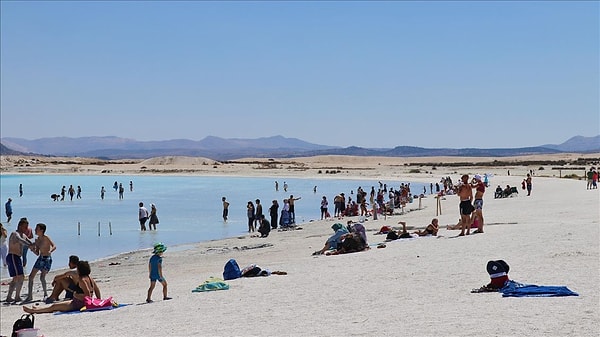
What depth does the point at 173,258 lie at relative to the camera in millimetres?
18391

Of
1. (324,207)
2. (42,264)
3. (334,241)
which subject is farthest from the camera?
(324,207)

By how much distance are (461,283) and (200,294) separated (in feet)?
14.1

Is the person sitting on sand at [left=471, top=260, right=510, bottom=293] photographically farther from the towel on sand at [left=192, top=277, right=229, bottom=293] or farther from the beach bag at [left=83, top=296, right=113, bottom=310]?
the beach bag at [left=83, top=296, right=113, bottom=310]

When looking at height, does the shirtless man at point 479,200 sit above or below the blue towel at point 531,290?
above

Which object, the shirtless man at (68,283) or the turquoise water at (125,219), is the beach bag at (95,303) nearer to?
the shirtless man at (68,283)

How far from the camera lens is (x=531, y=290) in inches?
379

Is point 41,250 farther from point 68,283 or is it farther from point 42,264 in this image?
point 68,283

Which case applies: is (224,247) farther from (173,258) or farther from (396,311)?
(396,311)

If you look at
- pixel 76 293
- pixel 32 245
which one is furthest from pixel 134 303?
pixel 32 245

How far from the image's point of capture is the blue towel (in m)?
9.42

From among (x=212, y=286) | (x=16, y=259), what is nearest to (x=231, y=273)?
(x=212, y=286)

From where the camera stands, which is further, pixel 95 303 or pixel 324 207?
pixel 324 207

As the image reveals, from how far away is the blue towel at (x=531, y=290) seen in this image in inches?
371

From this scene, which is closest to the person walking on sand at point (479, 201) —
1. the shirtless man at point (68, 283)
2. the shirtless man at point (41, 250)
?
the shirtless man at point (68, 283)
